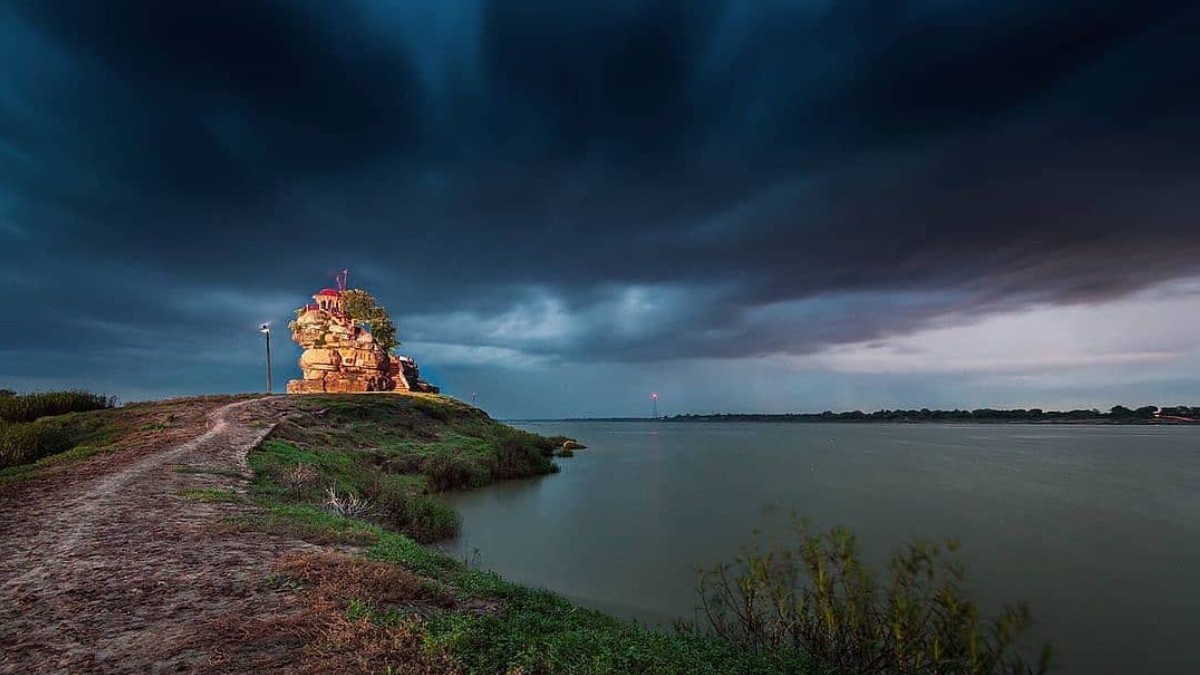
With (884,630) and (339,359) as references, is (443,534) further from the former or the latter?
(339,359)

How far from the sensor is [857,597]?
7.47 m

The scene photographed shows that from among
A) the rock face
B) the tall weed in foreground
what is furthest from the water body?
the rock face

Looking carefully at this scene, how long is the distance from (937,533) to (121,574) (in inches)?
918

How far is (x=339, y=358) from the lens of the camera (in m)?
72.9

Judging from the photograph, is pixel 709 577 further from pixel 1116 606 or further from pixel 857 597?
pixel 1116 606

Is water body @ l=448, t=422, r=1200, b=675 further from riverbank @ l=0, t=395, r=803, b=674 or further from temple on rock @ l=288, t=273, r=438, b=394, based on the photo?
temple on rock @ l=288, t=273, r=438, b=394

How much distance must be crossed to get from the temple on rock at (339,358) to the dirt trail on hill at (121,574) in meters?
59.6

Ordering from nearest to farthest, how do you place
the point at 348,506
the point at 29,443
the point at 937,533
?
the point at 348,506 → the point at 29,443 → the point at 937,533

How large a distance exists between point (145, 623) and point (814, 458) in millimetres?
57819

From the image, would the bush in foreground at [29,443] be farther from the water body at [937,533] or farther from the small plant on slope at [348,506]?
the water body at [937,533]

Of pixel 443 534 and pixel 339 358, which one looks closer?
pixel 443 534

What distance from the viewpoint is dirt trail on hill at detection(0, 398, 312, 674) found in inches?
210

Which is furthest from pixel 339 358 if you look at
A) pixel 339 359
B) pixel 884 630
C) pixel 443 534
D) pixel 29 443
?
pixel 884 630

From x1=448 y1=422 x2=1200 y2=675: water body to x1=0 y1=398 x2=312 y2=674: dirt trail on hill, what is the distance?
302 inches
